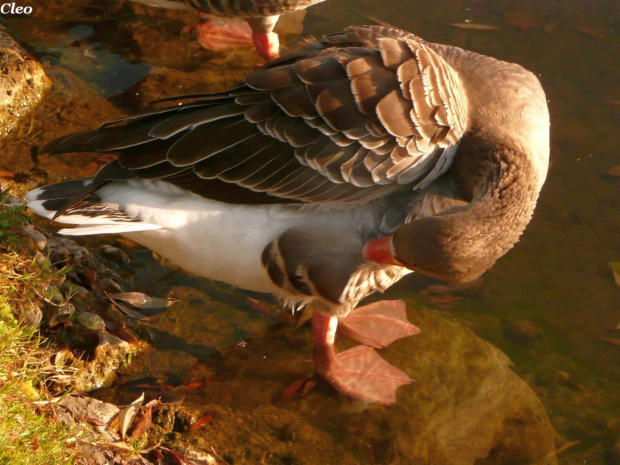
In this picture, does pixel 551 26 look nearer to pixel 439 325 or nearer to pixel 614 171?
pixel 614 171

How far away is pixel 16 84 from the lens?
545 cm

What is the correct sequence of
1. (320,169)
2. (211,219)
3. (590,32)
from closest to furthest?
(320,169)
(211,219)
(590,32)

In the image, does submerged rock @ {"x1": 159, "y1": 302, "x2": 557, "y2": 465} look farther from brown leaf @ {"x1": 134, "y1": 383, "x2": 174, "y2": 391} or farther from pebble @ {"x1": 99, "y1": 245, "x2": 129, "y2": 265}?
pebble @ {"x1": 99, "y1": 245, "x2": 129, "y2": 265}

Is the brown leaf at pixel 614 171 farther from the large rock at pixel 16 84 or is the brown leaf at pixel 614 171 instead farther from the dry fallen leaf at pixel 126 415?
the large rock at pixel 16 84

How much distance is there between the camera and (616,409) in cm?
413

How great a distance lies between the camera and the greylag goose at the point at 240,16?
18.8ft

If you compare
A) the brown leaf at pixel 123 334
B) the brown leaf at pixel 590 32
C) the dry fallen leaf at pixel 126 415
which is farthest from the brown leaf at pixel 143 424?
the brown leaf at pixel 590 32

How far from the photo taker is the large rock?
5355mm

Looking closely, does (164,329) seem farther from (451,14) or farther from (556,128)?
(451,14)

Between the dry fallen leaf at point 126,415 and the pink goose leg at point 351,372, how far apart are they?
3.74ft

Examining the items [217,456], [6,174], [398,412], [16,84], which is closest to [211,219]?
[217,456]

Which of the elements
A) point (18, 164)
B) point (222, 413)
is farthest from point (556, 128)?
point (18, 164)

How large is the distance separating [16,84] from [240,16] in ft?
6.02

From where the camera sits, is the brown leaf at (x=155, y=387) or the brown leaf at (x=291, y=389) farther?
the brown leaf at (x=291, y=389)
